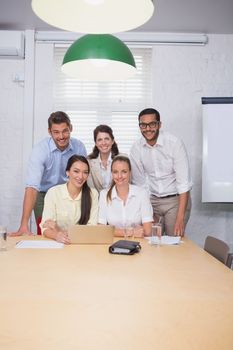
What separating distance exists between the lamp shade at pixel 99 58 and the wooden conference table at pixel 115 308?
45.8 inches

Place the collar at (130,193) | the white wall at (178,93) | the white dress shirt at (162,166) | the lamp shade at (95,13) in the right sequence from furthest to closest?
the white wall at (178,93) < the white dress shirt at (162,166) < the collar at (130,193) < the lamp shade at (95,13)

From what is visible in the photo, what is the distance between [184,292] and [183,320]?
6.9 inches

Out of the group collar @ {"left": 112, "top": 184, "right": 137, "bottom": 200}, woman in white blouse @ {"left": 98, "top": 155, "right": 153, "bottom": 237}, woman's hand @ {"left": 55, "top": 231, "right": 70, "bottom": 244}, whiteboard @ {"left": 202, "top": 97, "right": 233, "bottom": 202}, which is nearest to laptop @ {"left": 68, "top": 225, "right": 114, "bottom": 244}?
woman's hand @ {"left": 55, "top": 231, "right": 70, "bottom": 244}

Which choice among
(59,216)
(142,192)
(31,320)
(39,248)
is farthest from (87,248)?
(31,320)

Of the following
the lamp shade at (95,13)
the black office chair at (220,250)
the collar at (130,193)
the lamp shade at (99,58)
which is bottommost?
the black office chair at (220,250)

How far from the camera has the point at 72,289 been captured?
1.20 m

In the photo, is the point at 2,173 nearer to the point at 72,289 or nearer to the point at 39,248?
the point at 39,248

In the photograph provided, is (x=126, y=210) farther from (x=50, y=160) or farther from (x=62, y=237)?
(x=50, y=160)

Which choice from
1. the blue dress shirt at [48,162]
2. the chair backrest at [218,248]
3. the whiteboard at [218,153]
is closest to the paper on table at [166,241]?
the chair backrest at [218,248]

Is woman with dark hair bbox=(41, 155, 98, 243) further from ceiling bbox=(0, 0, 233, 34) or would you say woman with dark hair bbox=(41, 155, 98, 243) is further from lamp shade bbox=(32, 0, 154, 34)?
ceiling bbox=(0, 0, 233, 34)

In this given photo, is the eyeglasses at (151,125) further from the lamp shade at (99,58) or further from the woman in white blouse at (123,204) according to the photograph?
the lamp shade at (99,58)

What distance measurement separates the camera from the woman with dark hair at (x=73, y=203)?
2.31m

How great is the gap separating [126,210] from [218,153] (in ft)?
4.83

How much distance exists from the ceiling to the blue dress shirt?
1300mm
